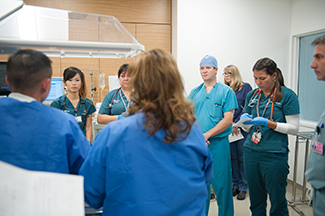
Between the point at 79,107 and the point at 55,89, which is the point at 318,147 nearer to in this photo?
the point at 79,107

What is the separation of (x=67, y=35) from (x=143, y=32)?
112 inches

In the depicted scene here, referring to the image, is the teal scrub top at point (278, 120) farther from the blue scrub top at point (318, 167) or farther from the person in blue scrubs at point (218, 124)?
the blue scrub top at point (318, 167)

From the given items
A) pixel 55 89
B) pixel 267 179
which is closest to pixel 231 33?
pixel 267 179

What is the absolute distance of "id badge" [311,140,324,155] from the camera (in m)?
1.23

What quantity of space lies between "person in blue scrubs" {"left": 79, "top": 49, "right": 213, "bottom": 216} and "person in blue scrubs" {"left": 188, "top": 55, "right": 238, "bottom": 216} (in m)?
1.30

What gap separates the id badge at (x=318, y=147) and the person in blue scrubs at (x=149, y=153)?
2.35 ft

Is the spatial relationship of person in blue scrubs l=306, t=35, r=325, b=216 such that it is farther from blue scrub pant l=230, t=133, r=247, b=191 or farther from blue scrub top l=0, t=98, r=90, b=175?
blue scrub pant l=230, t=133, r=247, b=191

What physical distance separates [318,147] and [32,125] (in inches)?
52.4

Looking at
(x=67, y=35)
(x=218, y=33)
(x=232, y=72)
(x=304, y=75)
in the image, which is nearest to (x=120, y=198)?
(x=67, y=35)

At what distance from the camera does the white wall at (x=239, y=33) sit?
3514mm

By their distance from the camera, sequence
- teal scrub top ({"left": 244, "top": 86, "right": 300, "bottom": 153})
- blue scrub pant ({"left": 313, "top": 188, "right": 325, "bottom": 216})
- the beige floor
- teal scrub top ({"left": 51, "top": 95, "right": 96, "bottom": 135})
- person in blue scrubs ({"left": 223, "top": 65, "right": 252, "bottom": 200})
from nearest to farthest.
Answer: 1. blue scrub pant ({"left": 313, "top": 188, "right": 325, "bottom": 216})
2. teal scrub top ({"left": 244, "top": 86, "right": 300, "bottom": 153})
3. teal scrub top ({"left": 51, "top": 95, "right": 96, "bottom": 135})
4. the beige floor
5. person in blue scrubs ({"left": 223, "top": 65, "right": 252, "bottom": 200})

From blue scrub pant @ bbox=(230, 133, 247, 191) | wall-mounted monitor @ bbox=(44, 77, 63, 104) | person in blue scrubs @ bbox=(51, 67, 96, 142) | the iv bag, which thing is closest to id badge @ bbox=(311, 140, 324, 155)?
person in blue scrubs @ bbox=(51, 67, 96, 142)

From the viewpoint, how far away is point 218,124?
223 centimetres

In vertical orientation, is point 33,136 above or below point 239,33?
below
